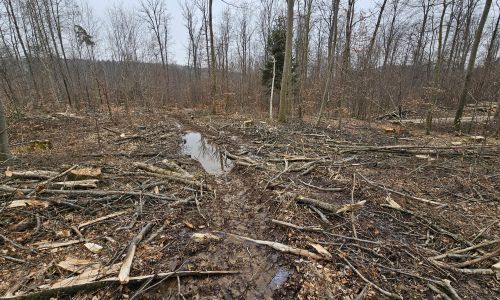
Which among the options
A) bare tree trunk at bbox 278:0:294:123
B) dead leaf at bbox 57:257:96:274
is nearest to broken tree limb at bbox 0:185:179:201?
dead leaf at bbox 57:257:96:274

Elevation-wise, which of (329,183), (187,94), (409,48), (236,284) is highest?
(409,48)

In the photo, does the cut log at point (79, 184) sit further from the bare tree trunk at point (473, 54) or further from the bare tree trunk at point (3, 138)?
the bare tree trunk at point (473, 54)

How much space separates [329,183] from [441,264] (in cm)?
274

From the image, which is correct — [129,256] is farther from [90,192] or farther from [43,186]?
[43,186]

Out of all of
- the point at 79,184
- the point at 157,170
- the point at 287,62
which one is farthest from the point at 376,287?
the point at 287,62

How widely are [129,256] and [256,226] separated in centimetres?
220

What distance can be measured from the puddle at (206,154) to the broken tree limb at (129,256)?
348 centimetres

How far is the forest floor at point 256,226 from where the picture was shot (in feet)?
10.2

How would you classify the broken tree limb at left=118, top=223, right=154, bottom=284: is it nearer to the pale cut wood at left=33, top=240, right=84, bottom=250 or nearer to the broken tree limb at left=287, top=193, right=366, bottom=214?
the pale cut wood at left=33, top=240, right=84, bottom=250

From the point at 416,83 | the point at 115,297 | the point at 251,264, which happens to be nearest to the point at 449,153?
the point at 251,264

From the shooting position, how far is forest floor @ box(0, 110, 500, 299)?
122 inches

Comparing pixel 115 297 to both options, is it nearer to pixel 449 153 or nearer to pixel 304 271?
pixel 304 271

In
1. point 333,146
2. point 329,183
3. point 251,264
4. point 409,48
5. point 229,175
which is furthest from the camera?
point 409,48

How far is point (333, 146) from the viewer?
895cm
